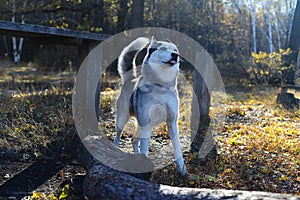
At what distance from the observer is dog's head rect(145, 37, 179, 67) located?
355 centimetres

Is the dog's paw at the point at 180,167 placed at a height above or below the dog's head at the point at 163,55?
below

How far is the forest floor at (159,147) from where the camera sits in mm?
3670

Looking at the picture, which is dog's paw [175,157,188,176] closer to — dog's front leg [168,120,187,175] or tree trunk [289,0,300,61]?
dog's front leg [168,120,187,175]

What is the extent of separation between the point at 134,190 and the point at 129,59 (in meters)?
1.85

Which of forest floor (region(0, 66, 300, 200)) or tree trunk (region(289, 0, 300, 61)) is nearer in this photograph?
forest floor (region(0, 66, 300, 200))

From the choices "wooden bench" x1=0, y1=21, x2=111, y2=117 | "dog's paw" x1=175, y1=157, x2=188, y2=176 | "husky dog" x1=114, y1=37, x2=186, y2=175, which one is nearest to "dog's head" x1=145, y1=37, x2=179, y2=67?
"husky dog" x1=114, y1=37, x2=186, y2=175

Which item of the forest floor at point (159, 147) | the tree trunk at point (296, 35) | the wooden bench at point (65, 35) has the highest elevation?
the tree trunk at point (296, 35)

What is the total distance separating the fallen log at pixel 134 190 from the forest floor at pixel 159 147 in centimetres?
40

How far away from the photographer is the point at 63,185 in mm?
3729

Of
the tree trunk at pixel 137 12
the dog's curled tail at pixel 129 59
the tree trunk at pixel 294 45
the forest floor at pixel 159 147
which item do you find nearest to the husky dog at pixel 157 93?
the dog's curled tail at pixel 129 59

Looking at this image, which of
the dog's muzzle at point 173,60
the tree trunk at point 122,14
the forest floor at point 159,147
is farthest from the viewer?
the tree trunk at point 122,14

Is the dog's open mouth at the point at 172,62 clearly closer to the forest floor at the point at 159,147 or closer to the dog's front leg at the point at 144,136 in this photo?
the dog's front leg at the point at 144,136

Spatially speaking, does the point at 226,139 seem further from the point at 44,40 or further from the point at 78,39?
the point at 44,40

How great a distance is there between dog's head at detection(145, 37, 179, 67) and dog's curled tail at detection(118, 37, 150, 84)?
46cm
